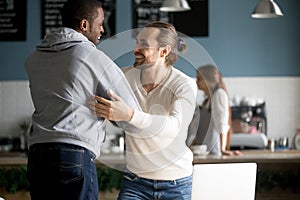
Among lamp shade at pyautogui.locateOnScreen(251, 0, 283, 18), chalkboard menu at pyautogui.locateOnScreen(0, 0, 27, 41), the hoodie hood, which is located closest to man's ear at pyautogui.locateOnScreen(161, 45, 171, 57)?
the hoodie hood

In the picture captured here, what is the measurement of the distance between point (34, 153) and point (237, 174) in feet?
2.88

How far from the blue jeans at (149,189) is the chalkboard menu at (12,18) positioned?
4298 mm

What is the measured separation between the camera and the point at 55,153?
7.09ft

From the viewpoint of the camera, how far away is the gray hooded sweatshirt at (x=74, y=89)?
7.03ft

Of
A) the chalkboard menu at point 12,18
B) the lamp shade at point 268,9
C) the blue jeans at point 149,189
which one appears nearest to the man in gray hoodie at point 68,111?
the blue jeans at point 149,189

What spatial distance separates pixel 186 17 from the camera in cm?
659

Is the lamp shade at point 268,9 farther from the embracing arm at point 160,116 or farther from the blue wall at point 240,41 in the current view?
the embracing arm at point 160,116

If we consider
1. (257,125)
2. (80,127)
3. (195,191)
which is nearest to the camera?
(80,127)

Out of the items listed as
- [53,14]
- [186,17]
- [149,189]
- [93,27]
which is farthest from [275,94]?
[93,27]

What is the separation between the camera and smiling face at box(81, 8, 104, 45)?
2266mm

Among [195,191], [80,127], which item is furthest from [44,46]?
[195,191]

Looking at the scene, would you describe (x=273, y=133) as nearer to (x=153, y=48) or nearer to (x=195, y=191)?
(x=195, y=191)

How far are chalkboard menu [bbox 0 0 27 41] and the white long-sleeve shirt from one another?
4406mm

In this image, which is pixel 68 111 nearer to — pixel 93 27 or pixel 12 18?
pixel 93 27
